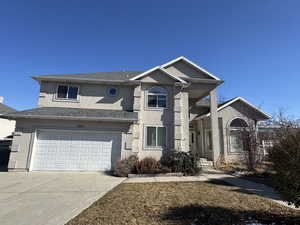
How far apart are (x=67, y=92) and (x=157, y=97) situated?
7.60 m

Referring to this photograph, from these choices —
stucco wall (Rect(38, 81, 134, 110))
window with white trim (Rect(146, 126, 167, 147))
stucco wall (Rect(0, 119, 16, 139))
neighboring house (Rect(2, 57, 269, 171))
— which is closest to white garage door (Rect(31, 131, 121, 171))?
neighboring house (Rect(2, 57, 269, 171))

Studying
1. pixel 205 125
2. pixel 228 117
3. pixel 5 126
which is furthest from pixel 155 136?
pixel 5 126

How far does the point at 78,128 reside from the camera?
452 inches

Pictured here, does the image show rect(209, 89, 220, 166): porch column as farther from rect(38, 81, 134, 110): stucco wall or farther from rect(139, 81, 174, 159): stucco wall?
rect(38, 81, 134, 110): stucco wall

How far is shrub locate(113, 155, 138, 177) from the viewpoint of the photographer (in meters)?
10.1

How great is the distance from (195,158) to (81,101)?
396 inches

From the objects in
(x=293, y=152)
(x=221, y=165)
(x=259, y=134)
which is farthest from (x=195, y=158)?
(x=293, y=152)

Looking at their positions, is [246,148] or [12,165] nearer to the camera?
[12,165]

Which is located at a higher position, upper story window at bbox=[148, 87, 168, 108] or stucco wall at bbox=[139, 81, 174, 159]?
upper story window at bbox=[148, 87, 168, 108]

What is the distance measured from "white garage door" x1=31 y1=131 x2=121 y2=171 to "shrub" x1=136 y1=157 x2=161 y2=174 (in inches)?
74.6

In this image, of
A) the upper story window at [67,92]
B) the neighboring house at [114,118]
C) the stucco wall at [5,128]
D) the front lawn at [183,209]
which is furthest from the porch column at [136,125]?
the stucco wall at [5,128]

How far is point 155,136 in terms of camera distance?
12703mm

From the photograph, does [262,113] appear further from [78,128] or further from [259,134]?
[78,128]

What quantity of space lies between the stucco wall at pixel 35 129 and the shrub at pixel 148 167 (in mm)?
1306
